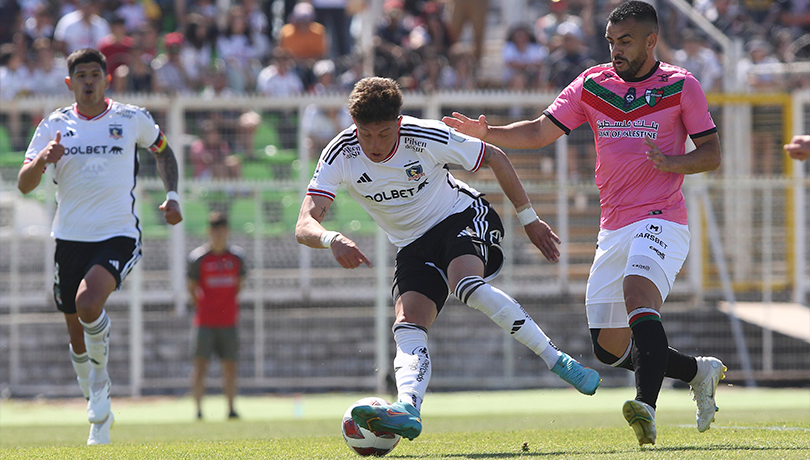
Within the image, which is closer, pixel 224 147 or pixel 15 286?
pixel 15 286

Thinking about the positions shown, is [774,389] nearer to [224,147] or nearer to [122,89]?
[224,147]

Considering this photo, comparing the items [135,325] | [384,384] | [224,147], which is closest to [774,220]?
[384,384]

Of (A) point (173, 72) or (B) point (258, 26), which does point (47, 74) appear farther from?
(B) point (258, 26)

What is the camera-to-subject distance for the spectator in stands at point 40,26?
59.2 ft

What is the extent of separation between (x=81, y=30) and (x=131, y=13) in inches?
77.7

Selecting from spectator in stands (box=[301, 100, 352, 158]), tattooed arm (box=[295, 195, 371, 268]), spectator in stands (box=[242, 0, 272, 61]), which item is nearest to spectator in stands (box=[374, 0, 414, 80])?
spectator in stands (box=[301, 100, 352, 158])

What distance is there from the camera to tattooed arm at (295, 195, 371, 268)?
16.6ft

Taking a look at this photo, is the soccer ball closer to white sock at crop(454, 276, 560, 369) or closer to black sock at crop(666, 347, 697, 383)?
white sock at crop(454, 276, 560, 369)

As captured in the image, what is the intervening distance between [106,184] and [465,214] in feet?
10.2

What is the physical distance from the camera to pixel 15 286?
1350cm

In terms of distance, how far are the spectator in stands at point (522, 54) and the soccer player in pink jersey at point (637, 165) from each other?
1004 centimetres

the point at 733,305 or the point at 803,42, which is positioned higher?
the point at 803,42

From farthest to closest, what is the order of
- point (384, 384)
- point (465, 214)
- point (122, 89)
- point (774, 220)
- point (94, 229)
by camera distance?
point (122, 89) → point (774, 220) → point (384, 384) → point (94, 229) → point (465, 214)

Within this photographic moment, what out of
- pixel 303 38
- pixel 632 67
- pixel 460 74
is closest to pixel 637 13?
pixel 632 67
